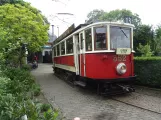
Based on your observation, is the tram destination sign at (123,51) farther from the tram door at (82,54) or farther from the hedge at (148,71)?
the tram door at (82,54)

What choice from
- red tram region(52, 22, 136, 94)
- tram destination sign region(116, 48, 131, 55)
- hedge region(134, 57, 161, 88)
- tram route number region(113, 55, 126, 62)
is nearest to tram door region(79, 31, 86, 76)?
red tram region(52, 22, 136, 94)

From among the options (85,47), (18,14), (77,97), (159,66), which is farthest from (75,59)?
(18,14)

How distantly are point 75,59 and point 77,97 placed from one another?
7.18 ft

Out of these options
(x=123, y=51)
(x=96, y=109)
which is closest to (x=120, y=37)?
(x=123, y=51)

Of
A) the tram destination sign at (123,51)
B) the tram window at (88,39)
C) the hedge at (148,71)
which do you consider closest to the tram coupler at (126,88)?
the hedge at (148,71)

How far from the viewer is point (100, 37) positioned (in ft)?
25.9

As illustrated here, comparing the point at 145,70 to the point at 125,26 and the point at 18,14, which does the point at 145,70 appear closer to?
the point at 125,26

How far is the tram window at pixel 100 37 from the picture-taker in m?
7.83

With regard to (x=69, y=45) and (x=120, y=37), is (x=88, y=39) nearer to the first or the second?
(x=120, y=37)

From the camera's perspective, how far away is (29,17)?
12227 mm

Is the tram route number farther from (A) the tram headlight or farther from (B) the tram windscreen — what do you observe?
(B) the tram windscreen

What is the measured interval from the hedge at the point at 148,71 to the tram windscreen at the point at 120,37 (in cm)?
142

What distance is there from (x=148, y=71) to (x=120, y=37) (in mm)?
2128

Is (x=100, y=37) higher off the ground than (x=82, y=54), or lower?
higher
